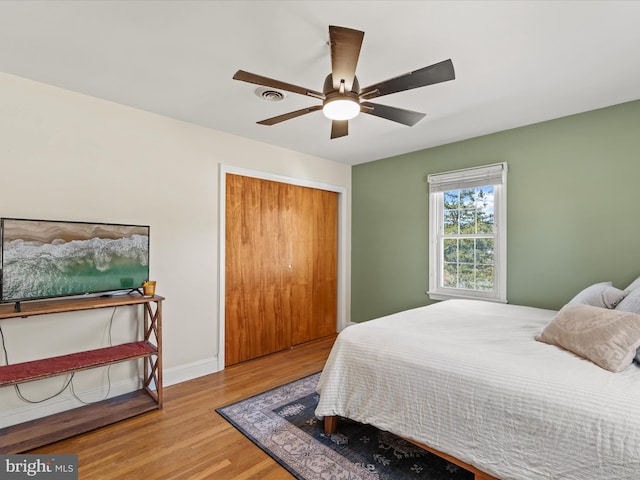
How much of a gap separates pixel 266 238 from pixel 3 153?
91.6 inches

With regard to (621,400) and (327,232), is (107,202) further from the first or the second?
(621,400)

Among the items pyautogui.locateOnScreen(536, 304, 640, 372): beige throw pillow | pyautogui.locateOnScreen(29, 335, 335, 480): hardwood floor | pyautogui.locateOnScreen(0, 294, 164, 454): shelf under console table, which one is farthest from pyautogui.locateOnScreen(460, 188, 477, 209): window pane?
pyautogui.locateOnScreen(0, 294, 164, 454): shelf under console table

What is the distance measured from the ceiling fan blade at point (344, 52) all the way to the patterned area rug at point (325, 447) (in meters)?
2.16

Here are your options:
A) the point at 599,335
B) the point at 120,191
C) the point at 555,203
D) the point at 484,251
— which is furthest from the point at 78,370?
the point at 555,203

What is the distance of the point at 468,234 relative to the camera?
12.2 feet

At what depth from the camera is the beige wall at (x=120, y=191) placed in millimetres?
2342

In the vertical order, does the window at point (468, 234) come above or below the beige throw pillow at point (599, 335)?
above

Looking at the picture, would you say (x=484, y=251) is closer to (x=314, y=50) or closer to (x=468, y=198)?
(x=468, y=198)

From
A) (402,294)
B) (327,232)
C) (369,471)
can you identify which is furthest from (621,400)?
(327,232)

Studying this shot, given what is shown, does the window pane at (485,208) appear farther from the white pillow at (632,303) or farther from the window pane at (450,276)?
the white pillow at (632,303)

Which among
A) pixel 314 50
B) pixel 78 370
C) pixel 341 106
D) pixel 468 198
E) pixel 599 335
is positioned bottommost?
pixel 78 370

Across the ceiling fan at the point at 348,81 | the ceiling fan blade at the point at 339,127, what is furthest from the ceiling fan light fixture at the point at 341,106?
the ceiling fan blade at the point at 339,127

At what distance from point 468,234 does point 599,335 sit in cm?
213

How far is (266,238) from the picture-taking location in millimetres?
3906
